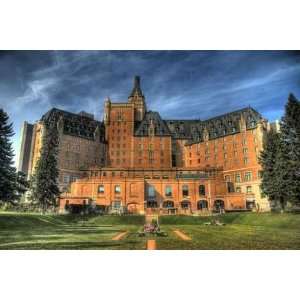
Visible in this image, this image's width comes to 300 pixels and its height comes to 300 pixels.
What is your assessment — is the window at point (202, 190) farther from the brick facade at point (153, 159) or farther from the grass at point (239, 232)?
the grass at point (239, 232)

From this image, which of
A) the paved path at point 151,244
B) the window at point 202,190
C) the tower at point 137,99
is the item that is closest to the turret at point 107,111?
the tower at point 137,99

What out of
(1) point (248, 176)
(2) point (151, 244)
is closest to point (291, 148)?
(1) point (248, 176)

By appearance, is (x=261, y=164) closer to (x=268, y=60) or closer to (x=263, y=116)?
(x=263, y=116)

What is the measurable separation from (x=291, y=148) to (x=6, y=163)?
17.4 metres

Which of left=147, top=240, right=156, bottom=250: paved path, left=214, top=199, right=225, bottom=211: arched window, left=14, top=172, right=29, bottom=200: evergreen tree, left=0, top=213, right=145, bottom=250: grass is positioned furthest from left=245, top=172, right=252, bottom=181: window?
left=14, top=172, right=29, bottom=200: evergreen tree

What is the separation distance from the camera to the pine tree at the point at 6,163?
59.5 ft

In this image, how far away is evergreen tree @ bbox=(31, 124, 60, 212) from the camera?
66.5 ft

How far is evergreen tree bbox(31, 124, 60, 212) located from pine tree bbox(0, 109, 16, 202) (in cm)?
180

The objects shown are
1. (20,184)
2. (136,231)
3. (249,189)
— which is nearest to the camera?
(136,231)

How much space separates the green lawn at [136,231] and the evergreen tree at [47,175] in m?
1.77

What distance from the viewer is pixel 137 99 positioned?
23.2 m

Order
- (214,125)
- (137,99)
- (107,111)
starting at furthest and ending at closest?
1. (214,125)
2. (107,111)
3. (137,99)

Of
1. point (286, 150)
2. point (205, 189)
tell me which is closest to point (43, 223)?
point (205, 189)

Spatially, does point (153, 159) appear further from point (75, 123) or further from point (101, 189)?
point (75, 123)
